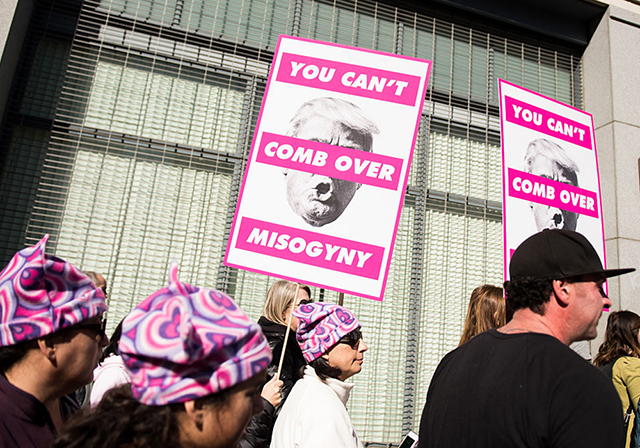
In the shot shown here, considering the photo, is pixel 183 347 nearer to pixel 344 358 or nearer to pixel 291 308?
pixel 344 358

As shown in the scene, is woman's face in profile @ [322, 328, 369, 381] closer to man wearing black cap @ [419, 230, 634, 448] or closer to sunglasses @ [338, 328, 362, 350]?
sunglasses @ [338, 328, 362, 350]

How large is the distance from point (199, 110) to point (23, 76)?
1.78m

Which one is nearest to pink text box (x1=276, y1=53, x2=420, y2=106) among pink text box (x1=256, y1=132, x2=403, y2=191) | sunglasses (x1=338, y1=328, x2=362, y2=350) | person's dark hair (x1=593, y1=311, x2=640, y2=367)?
pink text box (x1=256, y1=132, x2=403, y2=191)

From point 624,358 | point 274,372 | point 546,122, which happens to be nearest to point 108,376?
point 274,372

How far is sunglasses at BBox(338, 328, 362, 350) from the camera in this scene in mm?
2424

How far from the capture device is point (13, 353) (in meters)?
1.46

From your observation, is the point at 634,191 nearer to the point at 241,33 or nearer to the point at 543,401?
the point at 241,33

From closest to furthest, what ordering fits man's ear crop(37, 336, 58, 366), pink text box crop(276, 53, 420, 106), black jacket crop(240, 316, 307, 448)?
man's ear crop(37, 336, 58, 366)
black jacket crop(240, 316, 307, 448)
pink text box crop(276, 53, 420, 106)

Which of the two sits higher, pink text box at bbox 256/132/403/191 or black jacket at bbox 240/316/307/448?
pink text box at bbox 256/132/403/191

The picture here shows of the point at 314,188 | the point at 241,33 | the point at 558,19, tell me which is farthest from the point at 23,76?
the point at 558,19

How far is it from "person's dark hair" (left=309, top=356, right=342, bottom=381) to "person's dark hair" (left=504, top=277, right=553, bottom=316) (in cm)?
95

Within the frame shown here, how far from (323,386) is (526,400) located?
3.28 feet

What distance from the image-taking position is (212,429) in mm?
1004

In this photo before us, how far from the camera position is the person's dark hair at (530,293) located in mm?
1674
